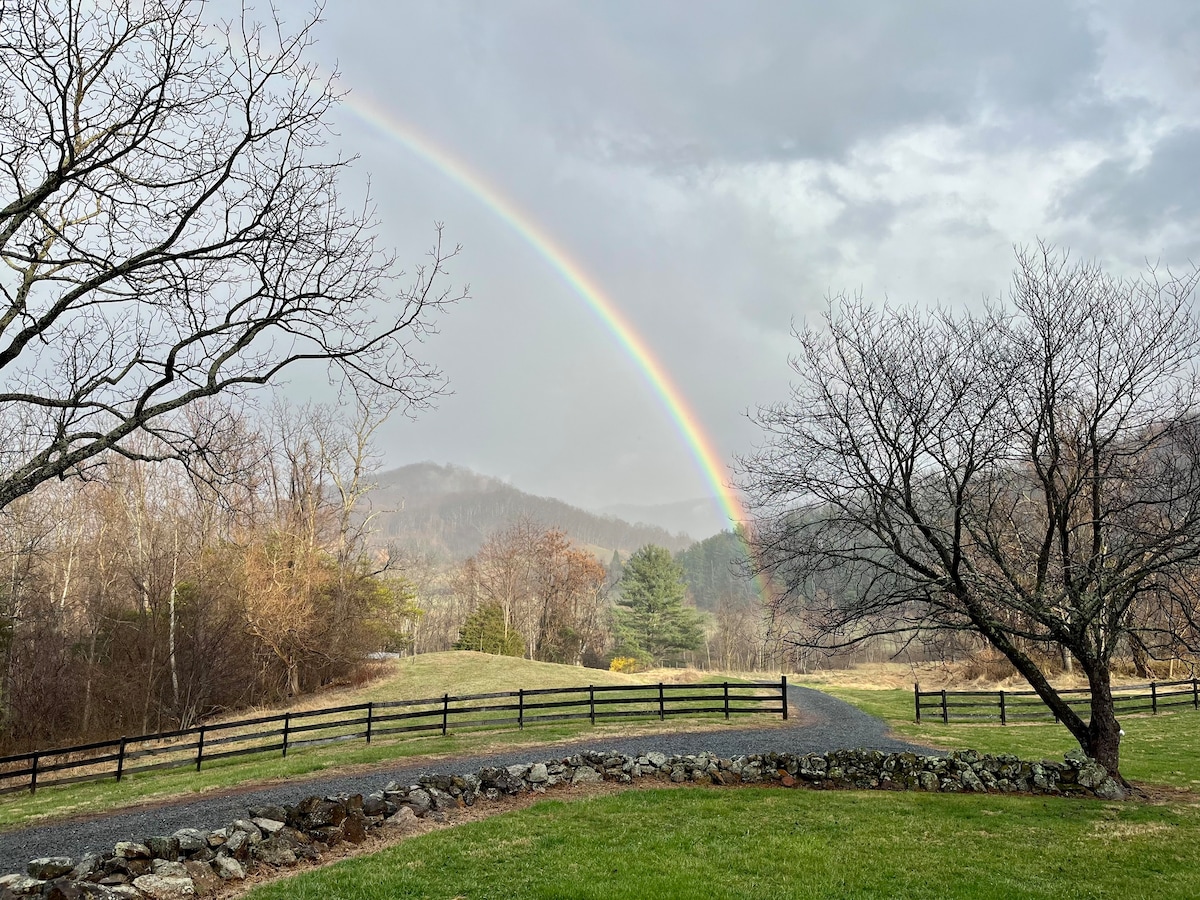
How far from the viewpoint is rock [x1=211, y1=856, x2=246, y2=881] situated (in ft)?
24.6

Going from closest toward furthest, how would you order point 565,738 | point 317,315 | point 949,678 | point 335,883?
point 335,883, point 317,315, point 565,738, point 949,678

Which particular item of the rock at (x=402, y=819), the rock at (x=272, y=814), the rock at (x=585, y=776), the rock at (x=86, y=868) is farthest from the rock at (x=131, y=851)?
the rock at (x=585, y=776)

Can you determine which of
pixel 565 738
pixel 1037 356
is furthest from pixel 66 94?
pixel 565 738

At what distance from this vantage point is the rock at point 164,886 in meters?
6.79

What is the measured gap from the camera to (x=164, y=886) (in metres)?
6.90

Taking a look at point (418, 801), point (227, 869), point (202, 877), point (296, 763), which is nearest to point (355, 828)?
point (418, 801)

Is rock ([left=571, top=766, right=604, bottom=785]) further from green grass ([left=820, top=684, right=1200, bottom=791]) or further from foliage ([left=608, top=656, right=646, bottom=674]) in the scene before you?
foliage ([left=608, top=656, right=646, bottom=674])

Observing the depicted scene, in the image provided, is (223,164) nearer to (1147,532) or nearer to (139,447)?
(1147,532)

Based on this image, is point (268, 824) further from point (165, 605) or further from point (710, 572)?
point (710, 572)

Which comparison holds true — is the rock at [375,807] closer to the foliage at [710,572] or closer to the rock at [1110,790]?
the rock at [1110,790]

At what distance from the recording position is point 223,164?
7270mm

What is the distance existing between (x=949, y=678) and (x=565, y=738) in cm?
2702

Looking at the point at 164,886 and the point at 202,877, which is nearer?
the point at 164,886

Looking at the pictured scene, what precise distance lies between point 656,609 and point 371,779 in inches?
2106
